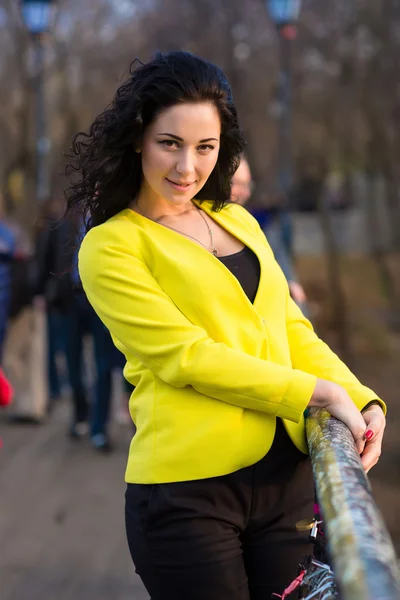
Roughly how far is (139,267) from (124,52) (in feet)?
68.1

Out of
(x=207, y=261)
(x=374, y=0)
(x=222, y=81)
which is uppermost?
(x=374, y=0)

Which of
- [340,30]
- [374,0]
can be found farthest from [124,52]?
[374,0]

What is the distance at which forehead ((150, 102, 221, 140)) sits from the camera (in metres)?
1.98

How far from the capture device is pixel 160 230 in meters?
2.02

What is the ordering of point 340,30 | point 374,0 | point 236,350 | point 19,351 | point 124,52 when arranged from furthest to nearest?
point 124,52, point 340,30, point 374,0, point 19,351, point 236,350

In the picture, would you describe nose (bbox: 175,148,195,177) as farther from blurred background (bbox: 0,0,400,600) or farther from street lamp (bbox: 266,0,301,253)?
street lamp (bbox: 266,0,301,253)

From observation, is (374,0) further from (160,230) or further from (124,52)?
(160,230)

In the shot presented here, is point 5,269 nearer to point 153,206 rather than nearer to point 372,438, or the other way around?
point 153,206

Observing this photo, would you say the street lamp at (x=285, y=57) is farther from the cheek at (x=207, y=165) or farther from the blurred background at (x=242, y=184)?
the cheek at (x=207, y=165)

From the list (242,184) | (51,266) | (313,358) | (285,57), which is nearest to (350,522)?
(313,358)

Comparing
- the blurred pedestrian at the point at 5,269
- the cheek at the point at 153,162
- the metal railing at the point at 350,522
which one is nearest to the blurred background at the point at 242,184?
the blurred pedestrian at the point at 5,269

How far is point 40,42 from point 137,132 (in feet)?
33.3

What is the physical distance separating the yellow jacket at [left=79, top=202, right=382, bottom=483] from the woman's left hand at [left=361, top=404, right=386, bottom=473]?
0.14ft

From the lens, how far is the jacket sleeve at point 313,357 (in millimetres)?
2014
